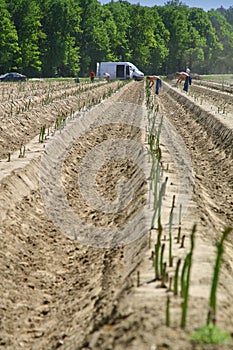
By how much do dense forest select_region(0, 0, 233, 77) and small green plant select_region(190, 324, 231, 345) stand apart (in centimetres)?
4979

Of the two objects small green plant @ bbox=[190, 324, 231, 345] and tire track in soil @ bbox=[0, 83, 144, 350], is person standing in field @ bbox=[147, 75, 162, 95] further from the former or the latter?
small green plant @ bbox=[190, 324, 231, 345]

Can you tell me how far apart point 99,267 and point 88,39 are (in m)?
66.7

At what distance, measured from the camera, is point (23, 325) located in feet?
16.8

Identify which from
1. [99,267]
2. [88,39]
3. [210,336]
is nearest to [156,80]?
[99,267]

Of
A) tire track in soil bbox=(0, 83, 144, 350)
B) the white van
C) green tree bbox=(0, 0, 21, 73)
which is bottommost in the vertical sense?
tire track in soil bbox=(0, 83, 144, 350)

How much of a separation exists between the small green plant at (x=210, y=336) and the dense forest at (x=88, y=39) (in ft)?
163

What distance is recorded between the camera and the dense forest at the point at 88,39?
180 ft

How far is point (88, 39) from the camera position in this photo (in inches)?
2746

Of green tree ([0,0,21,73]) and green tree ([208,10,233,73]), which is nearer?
green tree ([0,0,21,73])

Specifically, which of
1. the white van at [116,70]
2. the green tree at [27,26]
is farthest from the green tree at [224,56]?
the green tree at [27,26]

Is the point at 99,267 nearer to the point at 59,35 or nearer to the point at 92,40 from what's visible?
the point at 59,35

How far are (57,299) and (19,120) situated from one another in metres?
9.04

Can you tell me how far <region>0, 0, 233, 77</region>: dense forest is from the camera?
180 ft

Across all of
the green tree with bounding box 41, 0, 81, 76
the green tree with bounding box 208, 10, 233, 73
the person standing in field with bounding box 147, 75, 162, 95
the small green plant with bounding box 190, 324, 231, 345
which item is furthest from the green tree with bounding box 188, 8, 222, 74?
the small green plant with bounding box 190, 324, 231, 345
